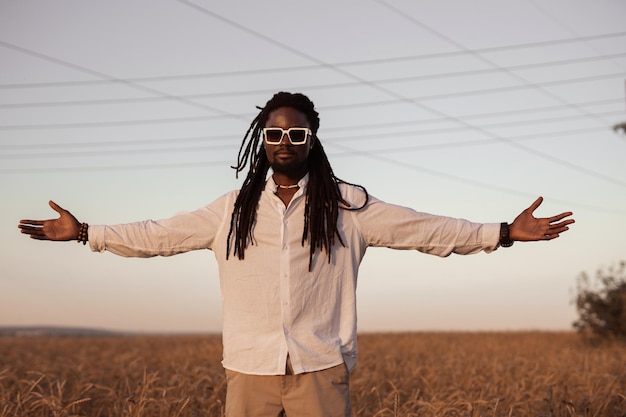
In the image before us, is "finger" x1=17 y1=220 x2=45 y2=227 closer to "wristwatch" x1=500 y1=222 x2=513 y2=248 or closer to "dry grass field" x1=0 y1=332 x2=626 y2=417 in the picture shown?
"dry grass field" x1=0 y1=332 x2=626 y2=417

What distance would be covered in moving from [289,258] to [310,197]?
1.24 ft

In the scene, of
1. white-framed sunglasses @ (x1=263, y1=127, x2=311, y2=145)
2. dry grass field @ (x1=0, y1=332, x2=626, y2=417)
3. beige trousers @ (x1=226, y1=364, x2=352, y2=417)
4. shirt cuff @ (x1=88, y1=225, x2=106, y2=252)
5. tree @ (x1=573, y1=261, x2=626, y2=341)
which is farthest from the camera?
tree @ (x1=573, y1=261, x2=626, y2=341)

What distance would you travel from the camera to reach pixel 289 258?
4430 mm

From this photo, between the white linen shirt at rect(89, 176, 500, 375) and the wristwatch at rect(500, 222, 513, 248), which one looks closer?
the white linen shirt at rect(89, 176, 500, 375)

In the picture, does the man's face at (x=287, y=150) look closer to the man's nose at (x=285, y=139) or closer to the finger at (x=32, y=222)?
the man's nose at (x=285, y=139)

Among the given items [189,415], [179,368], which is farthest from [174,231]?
[179,368]

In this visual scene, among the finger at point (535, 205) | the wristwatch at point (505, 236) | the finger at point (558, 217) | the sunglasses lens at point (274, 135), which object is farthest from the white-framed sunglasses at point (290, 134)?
the finger at point (558, 217)

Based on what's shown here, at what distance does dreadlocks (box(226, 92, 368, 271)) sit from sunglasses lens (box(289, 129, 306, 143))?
0.17 m

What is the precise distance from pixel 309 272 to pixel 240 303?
40 centimetres

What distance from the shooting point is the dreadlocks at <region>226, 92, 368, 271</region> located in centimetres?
450

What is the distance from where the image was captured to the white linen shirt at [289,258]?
436cm

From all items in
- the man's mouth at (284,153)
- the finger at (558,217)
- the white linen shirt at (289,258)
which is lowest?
→ the white linen shirt at (289,258)

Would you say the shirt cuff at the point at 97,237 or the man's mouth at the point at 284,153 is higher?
the man's mouth at the point at 284,153

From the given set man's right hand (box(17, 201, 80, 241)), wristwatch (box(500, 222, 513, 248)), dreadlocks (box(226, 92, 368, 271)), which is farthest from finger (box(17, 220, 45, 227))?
wristwatch (box(500, 222, 513, 248))
